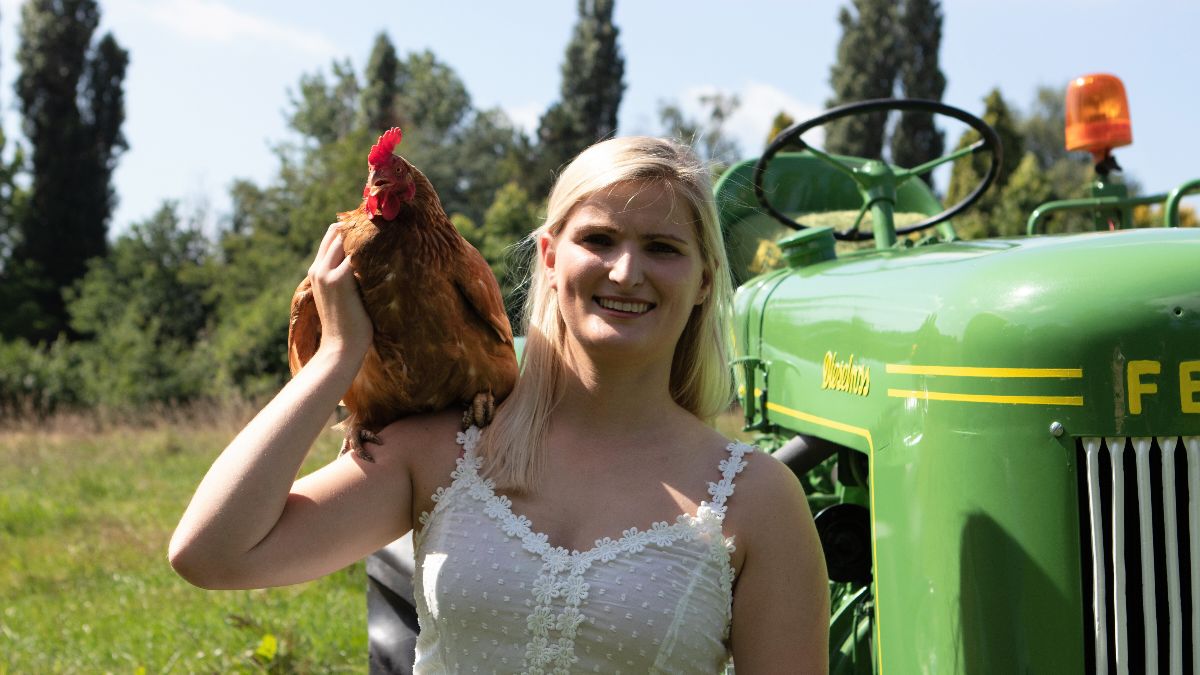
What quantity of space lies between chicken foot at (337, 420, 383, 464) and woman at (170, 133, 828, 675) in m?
0.01

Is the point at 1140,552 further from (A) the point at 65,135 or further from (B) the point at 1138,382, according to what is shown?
(A) the point at 65,135

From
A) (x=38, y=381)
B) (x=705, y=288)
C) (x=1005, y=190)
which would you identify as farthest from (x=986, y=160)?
(x=705, y=288)

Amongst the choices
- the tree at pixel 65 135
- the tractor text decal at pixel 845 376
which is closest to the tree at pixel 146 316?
the tree at pixel 65 135

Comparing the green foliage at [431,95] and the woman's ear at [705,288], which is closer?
the woman's ear at [705,288]

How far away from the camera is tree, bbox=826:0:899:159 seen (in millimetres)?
27688

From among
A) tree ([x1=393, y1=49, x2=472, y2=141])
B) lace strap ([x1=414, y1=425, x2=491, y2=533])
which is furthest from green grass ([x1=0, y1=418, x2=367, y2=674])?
tree ([x1=393, y1=49, x2=472, y2=141])

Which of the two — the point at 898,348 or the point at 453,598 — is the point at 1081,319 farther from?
the point at 453,598

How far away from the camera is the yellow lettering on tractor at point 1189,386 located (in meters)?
1.50

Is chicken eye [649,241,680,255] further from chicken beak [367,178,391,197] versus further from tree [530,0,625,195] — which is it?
tree [530,0,625,195]

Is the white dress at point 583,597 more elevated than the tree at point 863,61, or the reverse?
the tree at point 863,61

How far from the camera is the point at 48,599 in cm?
583

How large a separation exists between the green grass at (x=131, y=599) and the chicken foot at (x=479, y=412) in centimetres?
276

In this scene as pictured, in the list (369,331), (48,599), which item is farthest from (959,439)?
(48,599)

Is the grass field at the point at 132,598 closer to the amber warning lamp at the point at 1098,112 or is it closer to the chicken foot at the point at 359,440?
the chicken foot at the point at 359,440
